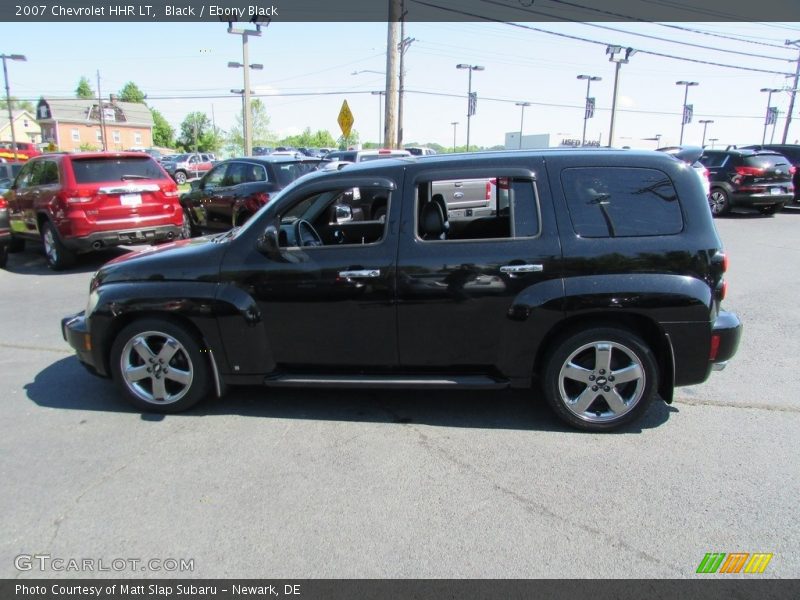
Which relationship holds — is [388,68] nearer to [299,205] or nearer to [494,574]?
[299,205]

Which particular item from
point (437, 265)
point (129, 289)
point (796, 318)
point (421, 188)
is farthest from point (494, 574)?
point (796, 318)

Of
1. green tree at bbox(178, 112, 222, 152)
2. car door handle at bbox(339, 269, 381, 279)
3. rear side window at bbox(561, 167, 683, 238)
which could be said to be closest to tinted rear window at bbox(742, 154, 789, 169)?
rear side window at bbox(561, 167, 683, 238)

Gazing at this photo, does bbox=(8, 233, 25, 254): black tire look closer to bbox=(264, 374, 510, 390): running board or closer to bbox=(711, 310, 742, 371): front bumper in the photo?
bbox=(264, 374, 510, 390): running board

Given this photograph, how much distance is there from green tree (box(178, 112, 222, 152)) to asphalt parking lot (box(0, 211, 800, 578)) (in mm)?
91562

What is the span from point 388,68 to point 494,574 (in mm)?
15643

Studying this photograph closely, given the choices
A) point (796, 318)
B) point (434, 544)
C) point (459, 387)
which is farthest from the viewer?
point (796, 318)

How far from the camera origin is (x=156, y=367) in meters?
4.13

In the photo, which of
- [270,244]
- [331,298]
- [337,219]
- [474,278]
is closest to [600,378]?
[474,278]

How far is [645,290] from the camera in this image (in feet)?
11.8

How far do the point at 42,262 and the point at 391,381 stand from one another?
30.2 feet

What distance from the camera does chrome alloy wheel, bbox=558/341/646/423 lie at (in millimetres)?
3719

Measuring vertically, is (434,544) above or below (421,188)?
below

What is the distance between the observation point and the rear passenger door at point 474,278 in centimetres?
Result: 370
